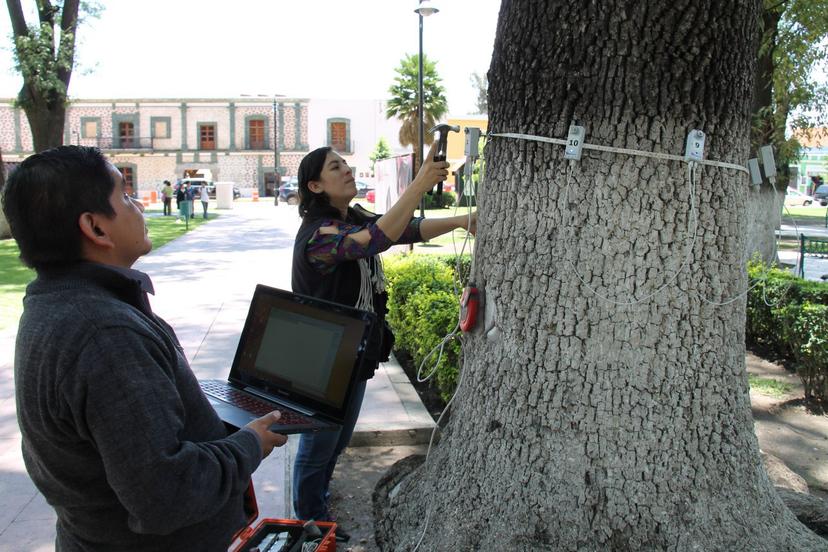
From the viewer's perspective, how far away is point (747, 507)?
2.41 m

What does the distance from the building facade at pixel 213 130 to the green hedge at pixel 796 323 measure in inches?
1911

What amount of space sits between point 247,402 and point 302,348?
0.25 m

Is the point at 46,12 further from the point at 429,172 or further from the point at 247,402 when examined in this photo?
the point at 247,402

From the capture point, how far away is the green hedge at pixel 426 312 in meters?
4.91

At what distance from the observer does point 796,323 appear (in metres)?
5.63

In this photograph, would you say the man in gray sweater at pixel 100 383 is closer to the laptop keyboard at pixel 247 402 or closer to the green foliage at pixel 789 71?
the laptop keyboard at pixel 247 402

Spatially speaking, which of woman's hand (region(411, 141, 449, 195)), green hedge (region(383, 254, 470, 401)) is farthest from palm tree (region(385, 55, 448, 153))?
woman's hand (region(411, 141, 449, 195))

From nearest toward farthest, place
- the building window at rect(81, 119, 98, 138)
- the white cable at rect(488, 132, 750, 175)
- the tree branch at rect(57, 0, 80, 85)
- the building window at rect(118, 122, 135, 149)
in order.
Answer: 1. the white cable at rect(488, 132, 750, 175)
2. the tree branch at rect(57, 0, 80, 85)
3. the building window at rect(81, 119, 98, 138)
4. the building window at rect(118, 122, 135, 149)

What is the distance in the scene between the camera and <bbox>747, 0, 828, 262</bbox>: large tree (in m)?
8.06

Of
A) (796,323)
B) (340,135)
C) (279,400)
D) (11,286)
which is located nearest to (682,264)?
(279,400)

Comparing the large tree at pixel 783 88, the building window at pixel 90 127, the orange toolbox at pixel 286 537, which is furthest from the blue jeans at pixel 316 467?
the building window at pixel 90 127

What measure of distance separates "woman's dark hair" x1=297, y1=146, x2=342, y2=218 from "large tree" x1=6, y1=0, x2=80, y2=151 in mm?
14435

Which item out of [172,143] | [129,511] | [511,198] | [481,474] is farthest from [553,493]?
[172,143]

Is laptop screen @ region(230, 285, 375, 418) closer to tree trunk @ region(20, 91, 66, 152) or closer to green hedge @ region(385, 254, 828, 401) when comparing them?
green hedge @ region(385, 254, 828, 401)
